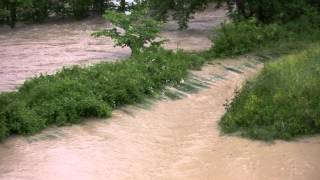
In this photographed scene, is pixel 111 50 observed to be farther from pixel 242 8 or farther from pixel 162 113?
pixel 162 113

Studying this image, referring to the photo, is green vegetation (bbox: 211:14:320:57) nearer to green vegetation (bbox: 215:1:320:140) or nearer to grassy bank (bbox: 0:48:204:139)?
green vegetation (bbox: 215:1:320:140)

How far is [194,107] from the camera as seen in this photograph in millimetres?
14227

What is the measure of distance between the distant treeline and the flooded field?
926 mm

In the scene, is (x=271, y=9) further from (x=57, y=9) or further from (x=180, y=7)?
(x=57, y=9)

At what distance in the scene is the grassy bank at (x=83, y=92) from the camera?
1122 cm

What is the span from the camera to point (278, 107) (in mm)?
12070

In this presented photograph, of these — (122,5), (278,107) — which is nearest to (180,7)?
(122,5)

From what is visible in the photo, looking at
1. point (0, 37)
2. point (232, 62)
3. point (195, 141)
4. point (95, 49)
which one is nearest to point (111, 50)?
point (95, 49)

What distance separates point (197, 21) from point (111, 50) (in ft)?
29.2

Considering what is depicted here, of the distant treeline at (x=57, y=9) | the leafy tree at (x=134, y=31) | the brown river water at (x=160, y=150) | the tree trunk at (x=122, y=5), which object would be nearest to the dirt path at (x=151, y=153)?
the brown river water at (x=160, y=150)

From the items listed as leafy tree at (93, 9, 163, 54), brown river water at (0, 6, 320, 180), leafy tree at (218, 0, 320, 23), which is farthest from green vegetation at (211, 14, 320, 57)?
brown river water at (0, 6, 320, 180)

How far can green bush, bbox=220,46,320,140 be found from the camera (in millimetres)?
11375

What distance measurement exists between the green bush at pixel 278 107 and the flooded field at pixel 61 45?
6.14m

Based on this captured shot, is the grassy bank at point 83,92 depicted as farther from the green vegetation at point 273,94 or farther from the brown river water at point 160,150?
the green vegetation at point 273,94
